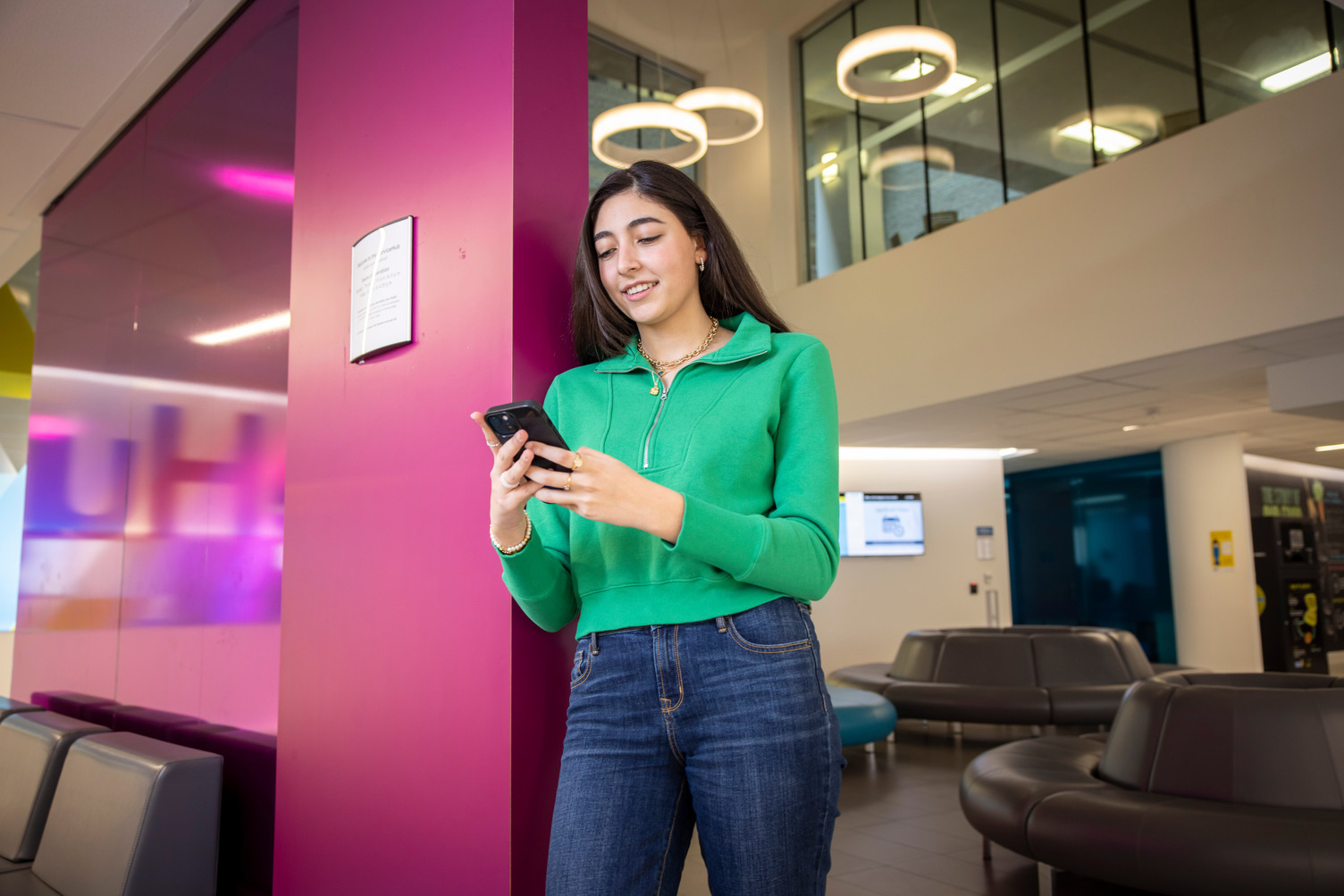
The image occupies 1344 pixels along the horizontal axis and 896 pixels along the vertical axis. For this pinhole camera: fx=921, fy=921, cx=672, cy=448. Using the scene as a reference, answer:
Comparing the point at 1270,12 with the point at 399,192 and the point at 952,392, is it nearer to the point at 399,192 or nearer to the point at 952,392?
the point at 952,392

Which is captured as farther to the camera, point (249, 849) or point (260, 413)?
point (260, 413)

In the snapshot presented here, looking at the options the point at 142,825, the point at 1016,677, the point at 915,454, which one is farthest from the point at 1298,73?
the point at 142,825

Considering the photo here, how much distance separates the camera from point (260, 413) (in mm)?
2861

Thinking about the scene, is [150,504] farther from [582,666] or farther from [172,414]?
[582,666]

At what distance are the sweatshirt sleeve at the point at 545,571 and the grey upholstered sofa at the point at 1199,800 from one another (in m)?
2.54

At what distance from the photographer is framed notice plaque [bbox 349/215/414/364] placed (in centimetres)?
194

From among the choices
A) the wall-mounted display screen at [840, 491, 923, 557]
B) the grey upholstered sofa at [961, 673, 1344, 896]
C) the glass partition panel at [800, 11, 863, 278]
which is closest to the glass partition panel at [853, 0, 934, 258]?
the glass partition panel at [800, 11, 863, 278]

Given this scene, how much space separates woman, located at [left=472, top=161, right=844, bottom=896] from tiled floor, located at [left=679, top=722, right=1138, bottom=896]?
80.0 inches

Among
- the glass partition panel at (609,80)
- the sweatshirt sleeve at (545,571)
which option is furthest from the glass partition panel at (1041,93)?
the sweatshirt sleeve at (545,571)

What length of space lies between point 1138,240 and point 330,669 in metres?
6.61

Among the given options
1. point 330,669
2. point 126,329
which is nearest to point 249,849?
point 330,669

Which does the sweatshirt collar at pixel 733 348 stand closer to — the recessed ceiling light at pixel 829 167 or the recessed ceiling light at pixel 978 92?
the recessed ceiling light at pixel 978 92

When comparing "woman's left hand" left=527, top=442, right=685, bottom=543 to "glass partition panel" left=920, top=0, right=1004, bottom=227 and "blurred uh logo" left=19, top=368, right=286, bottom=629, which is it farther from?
"glass partition panel" left=920, top=0, right=1004, bottom=227

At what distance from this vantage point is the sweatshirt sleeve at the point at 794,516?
1.20m
